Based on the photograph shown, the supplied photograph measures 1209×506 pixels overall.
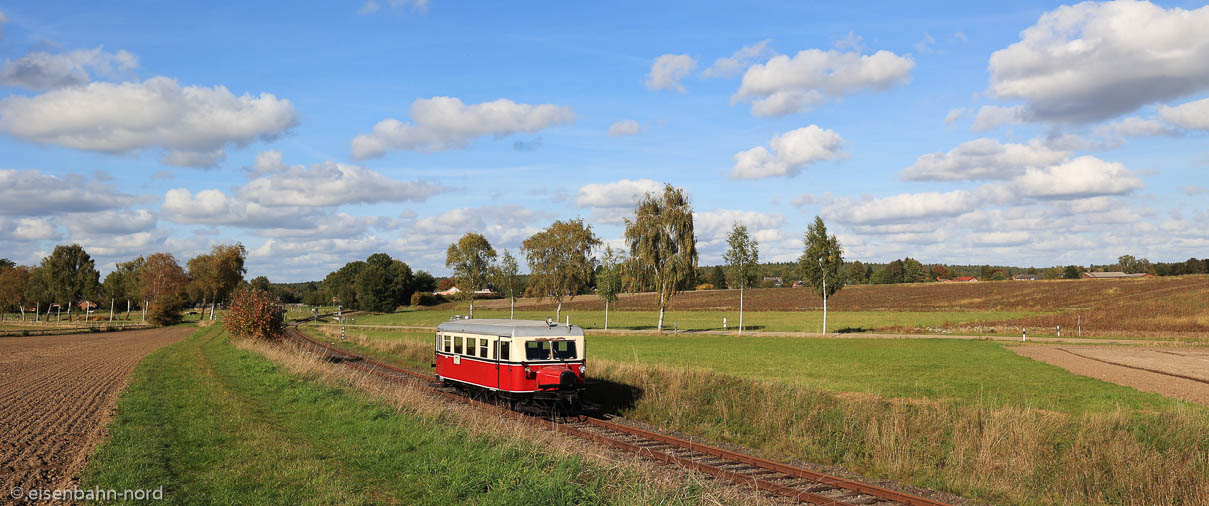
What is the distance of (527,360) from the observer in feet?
61.5

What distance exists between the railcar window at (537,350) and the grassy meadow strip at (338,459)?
3.10 m

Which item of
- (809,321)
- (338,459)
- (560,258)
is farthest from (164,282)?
(338,459)

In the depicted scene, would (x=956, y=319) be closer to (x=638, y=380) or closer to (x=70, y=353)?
(x=638, y=380)

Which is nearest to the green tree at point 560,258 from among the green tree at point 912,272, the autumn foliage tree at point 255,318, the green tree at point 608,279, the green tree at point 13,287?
the green tree at point 608,279

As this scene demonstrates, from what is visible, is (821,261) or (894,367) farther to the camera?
(821,261)

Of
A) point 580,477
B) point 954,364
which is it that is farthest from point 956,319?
point 580,477

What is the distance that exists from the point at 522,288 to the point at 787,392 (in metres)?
64.2

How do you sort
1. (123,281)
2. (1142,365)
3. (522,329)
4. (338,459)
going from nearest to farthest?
(338,459)
(522,329)
(1142,365)
(123,281)

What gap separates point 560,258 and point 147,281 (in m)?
75.3

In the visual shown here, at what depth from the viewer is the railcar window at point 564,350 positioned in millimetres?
19312

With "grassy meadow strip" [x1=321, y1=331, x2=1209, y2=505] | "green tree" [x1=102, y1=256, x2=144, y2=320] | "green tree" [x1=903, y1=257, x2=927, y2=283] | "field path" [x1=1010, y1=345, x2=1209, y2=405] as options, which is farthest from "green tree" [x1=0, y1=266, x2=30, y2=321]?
"green tree" [x1=903, y1=257, x2=927, y2=283]

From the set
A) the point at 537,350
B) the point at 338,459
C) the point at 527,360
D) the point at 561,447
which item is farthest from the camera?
the point at 537,350

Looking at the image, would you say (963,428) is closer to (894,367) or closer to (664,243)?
(894,367)

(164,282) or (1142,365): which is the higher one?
(164,282)
